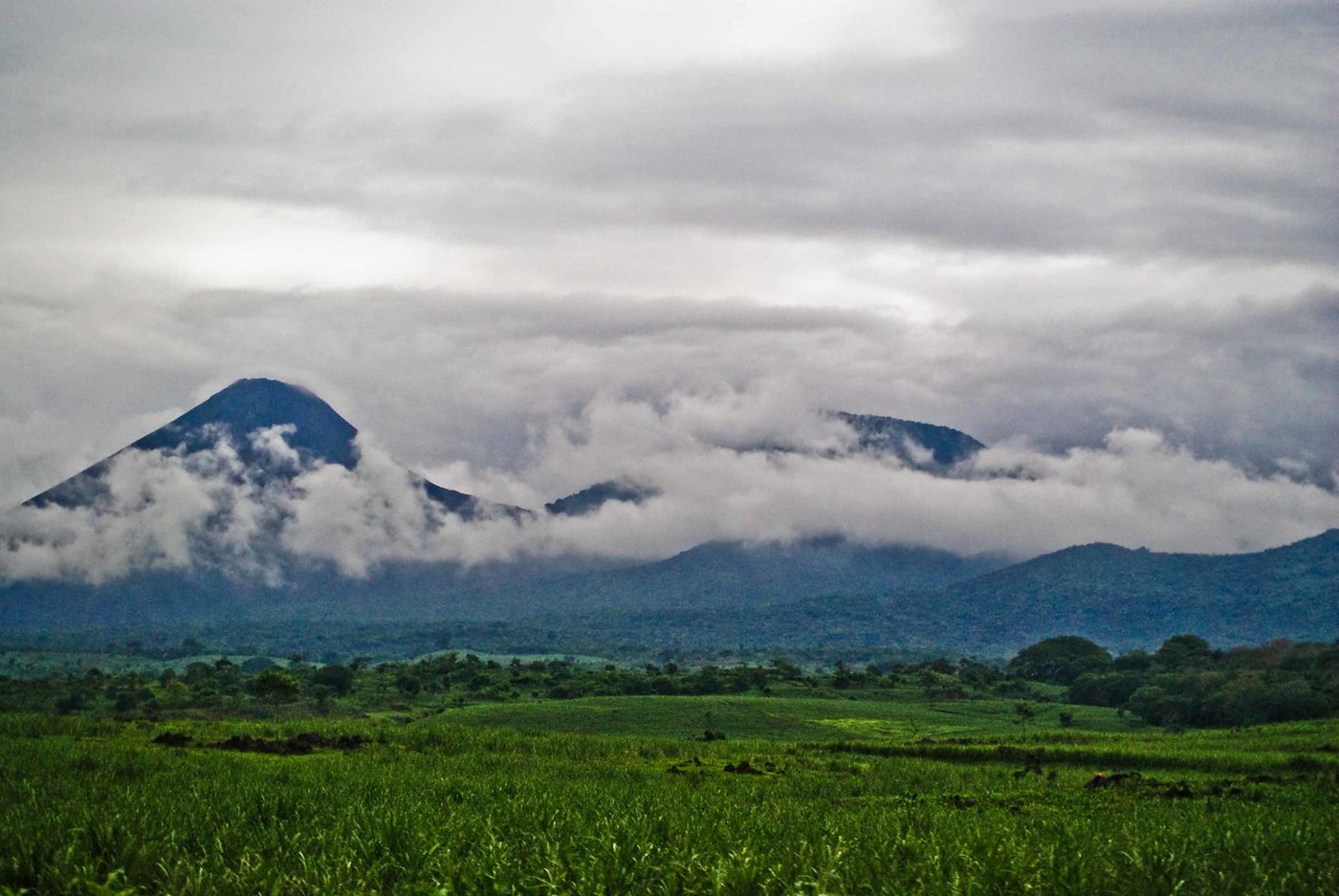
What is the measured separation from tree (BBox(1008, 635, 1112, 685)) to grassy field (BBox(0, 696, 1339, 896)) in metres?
106

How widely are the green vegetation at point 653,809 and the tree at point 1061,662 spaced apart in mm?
84642

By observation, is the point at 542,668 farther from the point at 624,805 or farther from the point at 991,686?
the point at 624,805

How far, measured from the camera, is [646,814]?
29594 millimetres

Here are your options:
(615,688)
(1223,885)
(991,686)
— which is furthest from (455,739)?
(991,686)

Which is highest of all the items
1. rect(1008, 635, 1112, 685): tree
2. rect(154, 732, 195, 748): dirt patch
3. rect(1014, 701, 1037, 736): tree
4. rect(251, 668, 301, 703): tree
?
rect(154, 732, 195, 748): dirt patch

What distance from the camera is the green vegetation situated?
19.8m

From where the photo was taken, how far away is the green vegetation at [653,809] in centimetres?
1978

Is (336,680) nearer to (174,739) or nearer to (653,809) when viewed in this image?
(174,739)

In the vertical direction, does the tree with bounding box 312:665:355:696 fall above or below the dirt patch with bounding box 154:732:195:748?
below

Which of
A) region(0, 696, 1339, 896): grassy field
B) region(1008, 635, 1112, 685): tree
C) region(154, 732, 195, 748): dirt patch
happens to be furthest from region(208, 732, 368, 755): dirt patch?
region(1008, 635, 1112, 685): tree

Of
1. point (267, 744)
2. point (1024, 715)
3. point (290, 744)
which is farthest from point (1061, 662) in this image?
point (267, 744)

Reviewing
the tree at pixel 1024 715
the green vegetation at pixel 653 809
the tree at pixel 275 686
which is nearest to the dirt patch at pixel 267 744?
the green vegetation at pixel 653 809

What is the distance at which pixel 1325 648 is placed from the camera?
472 ft

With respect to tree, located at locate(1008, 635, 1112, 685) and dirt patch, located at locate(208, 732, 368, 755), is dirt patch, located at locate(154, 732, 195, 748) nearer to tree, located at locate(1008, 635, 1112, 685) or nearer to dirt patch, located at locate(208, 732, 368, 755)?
dirt patch, located at locate(208, 732, 368, 755)
